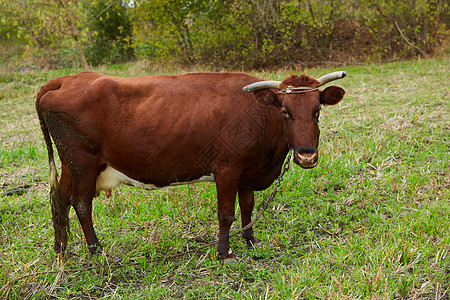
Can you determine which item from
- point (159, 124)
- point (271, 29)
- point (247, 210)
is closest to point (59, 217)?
point (159, 124)

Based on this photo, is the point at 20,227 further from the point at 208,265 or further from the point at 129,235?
the point at 208,265

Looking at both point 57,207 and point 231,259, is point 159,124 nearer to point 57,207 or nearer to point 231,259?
point 57,207

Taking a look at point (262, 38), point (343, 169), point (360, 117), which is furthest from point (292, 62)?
point (343, 169)

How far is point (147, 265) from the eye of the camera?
3686 mm

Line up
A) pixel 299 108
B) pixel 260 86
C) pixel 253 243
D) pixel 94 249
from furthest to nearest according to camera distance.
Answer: pixel 253 243 → pixel 94 249 → pixel 260 86 → pixel 299 108

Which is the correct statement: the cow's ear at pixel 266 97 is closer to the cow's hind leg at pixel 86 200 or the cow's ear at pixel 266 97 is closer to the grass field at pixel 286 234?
the grass field at pixel 286 234

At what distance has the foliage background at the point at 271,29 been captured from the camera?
15.0m

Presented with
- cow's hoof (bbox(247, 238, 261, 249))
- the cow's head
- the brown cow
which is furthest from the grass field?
the cow's head

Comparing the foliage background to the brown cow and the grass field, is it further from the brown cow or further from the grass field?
the brown cow

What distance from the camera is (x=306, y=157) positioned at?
3.21 metres

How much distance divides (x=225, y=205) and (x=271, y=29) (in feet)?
43.7

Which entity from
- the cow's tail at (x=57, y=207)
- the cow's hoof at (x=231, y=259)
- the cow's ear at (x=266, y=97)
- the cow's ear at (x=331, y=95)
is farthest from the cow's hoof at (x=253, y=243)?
the cow's tail at (x=57, y=207)

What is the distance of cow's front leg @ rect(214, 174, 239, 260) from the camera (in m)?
3.58

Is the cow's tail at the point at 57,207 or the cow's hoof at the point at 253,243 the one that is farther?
the cow's hoof at the point at 253,243
